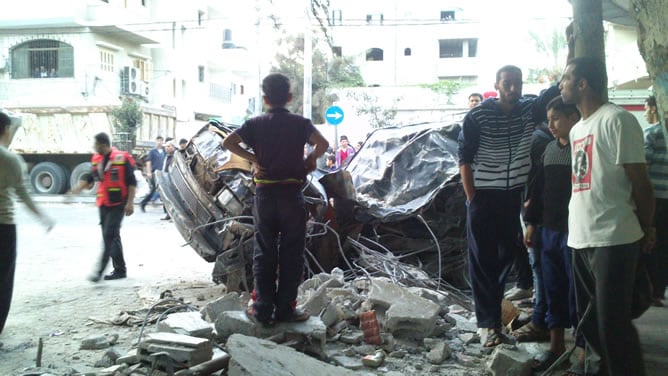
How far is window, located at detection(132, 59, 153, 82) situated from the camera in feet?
89.8

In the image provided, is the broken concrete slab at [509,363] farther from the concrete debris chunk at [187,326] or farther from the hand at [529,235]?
the concrete debris chunk at [187,326]

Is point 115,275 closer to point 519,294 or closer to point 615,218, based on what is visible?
point 519,294

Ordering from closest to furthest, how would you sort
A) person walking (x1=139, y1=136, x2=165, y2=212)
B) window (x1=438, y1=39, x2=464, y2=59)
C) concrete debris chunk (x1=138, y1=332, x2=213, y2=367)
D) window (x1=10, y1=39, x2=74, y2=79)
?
concrete debris chunk (x1=138, y1=332, x2=213, y2=367) → person walking (x1=139, y1=136, x2=165, y2=212) → window (x1=10, y1=39, x2=74, y2=79) → window (x1=438, y1=39, x2=464, y2=59)

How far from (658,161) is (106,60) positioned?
25088mm

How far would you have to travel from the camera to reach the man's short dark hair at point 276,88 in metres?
3.65

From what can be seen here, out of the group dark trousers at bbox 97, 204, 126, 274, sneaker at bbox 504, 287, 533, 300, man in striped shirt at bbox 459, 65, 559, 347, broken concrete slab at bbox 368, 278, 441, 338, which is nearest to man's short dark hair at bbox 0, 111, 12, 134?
dark trousers at bbox 97, 204, 126, 274

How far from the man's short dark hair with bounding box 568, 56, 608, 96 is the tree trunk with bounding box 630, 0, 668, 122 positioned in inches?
9.5

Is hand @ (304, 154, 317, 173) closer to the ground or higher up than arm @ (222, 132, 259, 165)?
closer to the ground

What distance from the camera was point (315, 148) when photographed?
3803 millimetres

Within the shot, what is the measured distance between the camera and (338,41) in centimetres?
3844

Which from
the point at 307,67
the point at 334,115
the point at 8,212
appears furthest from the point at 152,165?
the point at 8,212

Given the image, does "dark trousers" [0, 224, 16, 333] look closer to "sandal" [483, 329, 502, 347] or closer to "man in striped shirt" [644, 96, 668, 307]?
"sandal" [483, 329, 502, 347]

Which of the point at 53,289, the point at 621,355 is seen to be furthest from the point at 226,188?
the point at 621,355

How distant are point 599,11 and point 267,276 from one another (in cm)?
305
